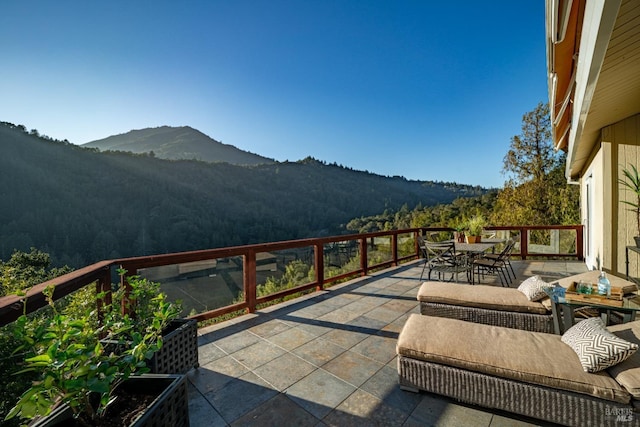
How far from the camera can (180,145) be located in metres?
34.4

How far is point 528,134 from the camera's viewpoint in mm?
12750

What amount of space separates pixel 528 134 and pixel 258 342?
15.0 meters

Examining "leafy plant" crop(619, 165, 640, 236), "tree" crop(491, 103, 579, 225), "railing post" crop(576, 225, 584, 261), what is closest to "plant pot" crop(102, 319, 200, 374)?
"leafy plant" crop(619, 165, 640, 236)

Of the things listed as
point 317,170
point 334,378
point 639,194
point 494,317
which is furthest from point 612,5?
point 317,170

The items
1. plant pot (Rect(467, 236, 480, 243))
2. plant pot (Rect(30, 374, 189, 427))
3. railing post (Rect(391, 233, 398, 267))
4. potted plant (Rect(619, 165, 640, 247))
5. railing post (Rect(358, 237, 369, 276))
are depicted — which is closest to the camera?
plant pot (Rect(30, 374, 189, 427))

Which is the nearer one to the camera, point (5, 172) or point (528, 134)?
point (528, 134)

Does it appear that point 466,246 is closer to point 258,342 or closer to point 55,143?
point 258,342

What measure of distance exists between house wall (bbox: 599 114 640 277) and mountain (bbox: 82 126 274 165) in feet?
104

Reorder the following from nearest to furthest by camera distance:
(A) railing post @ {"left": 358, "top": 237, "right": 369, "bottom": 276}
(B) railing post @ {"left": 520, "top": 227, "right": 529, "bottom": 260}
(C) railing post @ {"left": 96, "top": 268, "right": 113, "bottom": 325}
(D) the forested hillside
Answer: (C) railing post @ {"left": 96, "top": 268, "right": 113, "bottom": 325} → (A) railing post @ {"left": 358, "top": 237, "right": 369, "bottom": 276} → (B) railing post @ {"left": 520, "top": 227, "right": 529, "bottom": 260} → (D) the forested hillside

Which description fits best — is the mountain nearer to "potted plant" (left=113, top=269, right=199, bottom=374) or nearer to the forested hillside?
the forested hillside

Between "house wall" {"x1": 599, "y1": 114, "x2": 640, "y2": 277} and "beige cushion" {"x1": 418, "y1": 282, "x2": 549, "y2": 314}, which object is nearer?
"beige cushion" {"x1": 418, "y1": 282, "x2": 549, "y2": 314}

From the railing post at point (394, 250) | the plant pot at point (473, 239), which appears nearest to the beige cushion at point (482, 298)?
the plant pot at point (473, 239)

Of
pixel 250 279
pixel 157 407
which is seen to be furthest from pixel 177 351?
pixel 250 279

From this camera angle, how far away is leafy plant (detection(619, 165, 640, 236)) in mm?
3543
